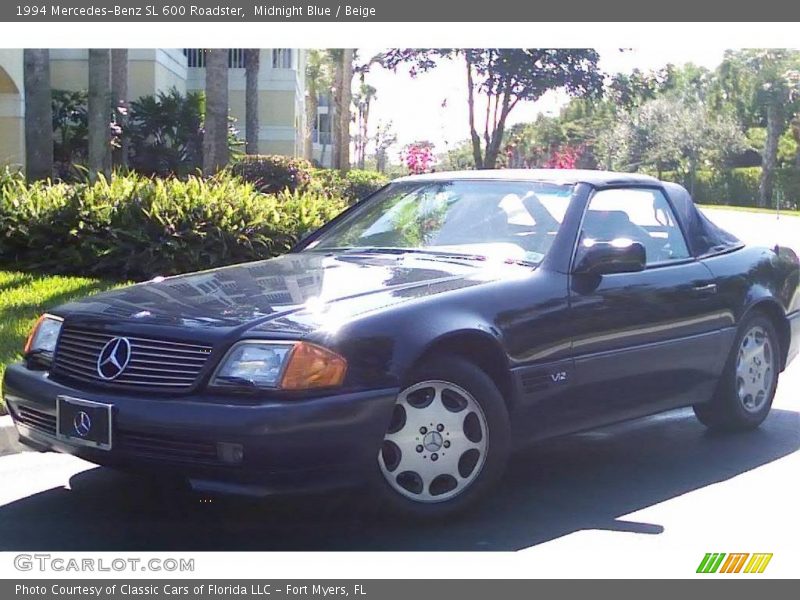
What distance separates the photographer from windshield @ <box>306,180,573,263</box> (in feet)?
A: 19.1

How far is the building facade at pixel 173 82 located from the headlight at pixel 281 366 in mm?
14725

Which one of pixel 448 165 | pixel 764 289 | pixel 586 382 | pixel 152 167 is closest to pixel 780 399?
pixel 764 289

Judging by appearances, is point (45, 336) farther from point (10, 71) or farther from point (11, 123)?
point (11, 123)

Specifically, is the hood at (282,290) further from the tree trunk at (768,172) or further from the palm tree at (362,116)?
the palm tree at (362,116)

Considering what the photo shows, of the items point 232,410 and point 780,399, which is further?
point 780,399

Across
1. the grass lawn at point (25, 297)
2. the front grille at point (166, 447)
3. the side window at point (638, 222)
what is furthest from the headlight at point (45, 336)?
the side window at point (638, 222)

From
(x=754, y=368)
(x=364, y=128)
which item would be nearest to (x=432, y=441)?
(x=754, y=368)

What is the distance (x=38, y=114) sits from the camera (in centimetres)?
1583

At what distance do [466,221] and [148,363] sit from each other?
2.03 m

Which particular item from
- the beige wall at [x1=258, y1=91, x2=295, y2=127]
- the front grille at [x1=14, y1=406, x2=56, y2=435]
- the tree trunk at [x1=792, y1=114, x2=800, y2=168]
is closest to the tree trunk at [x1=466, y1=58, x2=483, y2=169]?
the front grille at [x1=14, y1=406, x2=56, y2=435]

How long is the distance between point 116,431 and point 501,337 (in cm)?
171

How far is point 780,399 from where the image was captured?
8.17 meters

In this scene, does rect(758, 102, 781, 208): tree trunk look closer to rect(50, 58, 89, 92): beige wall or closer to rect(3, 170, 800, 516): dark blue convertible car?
rect(50, 58, 89, 92): beige wall

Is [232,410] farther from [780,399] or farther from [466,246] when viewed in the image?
[780,399]
